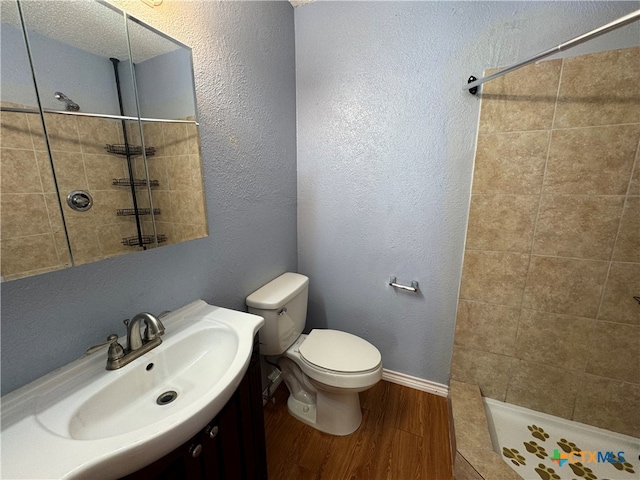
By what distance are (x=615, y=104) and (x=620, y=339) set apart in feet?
3.46

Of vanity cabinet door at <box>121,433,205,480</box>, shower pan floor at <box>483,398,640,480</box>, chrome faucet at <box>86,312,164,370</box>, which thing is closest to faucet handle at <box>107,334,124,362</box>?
chrome faucet at <box>86,312,164,370</box>

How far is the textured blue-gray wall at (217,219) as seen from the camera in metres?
0.68

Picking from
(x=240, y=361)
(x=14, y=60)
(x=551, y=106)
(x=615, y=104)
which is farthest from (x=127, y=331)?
(x=615, y=104)

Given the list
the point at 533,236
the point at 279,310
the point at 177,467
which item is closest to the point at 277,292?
the point at 279,310

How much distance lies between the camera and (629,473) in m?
1.18

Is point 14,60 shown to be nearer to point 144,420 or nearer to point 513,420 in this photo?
point 144,420

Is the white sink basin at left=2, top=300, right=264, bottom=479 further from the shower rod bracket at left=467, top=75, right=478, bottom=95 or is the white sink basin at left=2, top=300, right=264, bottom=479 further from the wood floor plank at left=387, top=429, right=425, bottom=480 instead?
the shower rod bracket at left=467, top=75, right=478, bottom=95

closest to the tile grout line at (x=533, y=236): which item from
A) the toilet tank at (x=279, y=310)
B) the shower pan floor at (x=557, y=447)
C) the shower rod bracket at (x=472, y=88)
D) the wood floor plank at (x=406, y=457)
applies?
the shower pan floor at (x=557, y=447)

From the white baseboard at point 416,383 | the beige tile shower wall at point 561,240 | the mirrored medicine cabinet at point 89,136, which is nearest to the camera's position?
the mirrored medicine cabinet at point 89,136

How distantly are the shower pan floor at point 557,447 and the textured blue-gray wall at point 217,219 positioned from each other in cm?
150

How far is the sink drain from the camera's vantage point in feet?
2.63

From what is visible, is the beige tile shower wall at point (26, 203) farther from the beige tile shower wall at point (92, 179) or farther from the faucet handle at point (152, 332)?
the faucet handle at point (152, 332)

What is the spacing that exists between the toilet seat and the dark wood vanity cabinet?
0.40 meters

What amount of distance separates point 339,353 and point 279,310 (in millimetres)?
397
